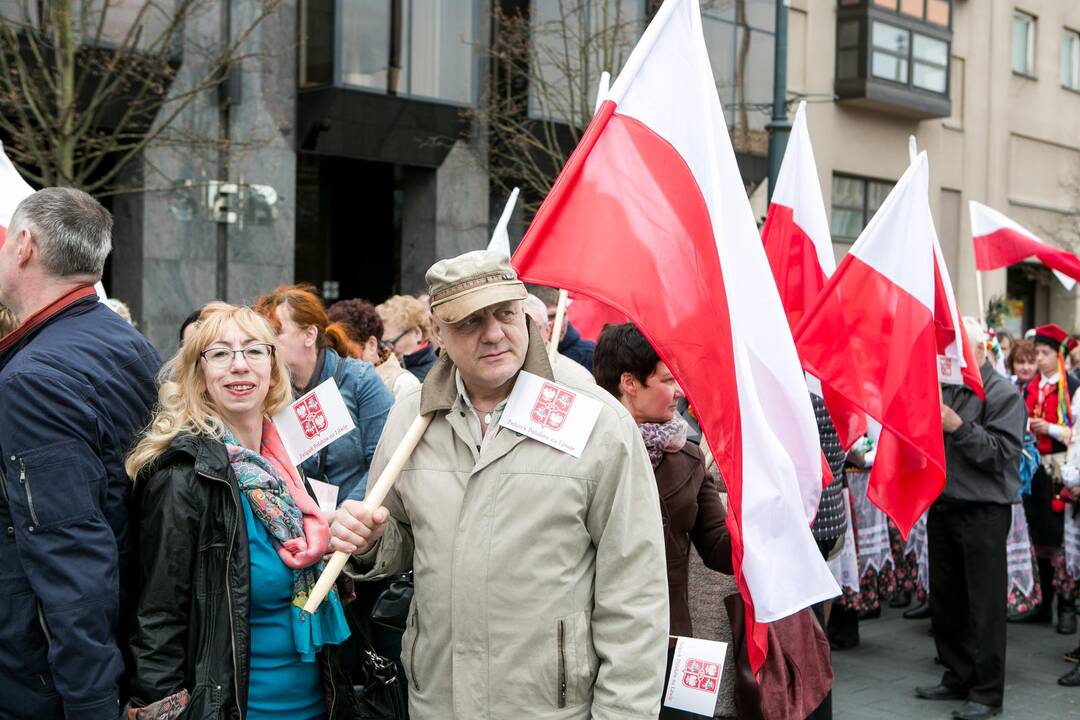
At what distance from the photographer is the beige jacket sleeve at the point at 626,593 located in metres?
2.69

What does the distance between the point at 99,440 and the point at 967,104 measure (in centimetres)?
2832

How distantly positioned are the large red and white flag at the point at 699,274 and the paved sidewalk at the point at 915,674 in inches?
136

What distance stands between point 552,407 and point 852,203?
23749 mm

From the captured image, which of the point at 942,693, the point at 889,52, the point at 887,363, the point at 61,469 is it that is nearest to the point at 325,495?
the point at 61,469

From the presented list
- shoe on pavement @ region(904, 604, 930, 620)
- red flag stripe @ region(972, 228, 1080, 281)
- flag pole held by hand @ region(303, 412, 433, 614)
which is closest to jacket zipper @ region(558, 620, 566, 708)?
flag pole held by hand @ region(303, 412, 433, 614)

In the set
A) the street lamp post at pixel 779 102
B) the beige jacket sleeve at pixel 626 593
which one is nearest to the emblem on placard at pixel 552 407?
the beige jacket sleeve at pixel 626 593

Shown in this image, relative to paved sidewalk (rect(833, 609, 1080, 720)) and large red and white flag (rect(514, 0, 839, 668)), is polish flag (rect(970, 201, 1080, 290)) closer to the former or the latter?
paved sidewalk (rect(833, 609, 1080, 720))

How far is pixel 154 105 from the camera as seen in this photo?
12.9m

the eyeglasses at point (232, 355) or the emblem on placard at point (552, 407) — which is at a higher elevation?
the eyeglasses at point (232, 355)

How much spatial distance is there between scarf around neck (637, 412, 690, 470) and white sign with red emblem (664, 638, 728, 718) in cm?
61

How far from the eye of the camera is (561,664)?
8.93 feet

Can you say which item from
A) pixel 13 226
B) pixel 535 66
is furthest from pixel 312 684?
pixel 535 66

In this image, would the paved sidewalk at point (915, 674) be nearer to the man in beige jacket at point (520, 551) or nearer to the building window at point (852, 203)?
the man in beige jacket at point (520, 551)

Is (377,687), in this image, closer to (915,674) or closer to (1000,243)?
(915,674)
